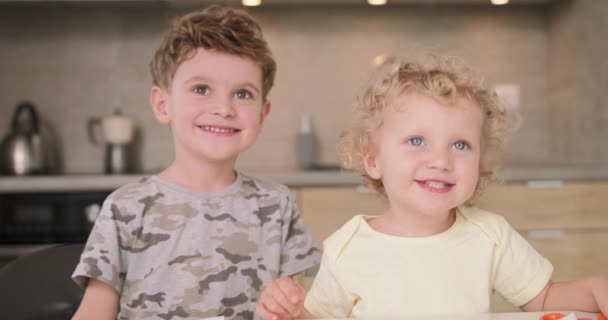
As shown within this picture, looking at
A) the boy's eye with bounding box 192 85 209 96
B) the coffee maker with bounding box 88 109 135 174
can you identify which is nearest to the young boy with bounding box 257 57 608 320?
the boy's eye with bounding box 192 85 209 96

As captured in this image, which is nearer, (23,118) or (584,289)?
(584,289)

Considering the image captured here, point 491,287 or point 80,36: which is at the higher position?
point 80,36

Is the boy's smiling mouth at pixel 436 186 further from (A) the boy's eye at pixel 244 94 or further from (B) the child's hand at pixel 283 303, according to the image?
(A) the boy's eye at pixel 244 94

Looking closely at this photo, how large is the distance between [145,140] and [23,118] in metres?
0.54

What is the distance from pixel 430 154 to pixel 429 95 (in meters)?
0.09

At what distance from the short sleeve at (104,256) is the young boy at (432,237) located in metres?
0.29

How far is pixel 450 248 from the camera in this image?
0.92 m

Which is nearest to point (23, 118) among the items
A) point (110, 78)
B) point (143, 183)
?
point (110, 78)

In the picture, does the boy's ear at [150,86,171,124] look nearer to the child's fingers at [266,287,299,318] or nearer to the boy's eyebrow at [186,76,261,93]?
the boy's eyebrow at [186,76,261,93]

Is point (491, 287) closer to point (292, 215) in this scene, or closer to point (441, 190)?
point (441, 190)

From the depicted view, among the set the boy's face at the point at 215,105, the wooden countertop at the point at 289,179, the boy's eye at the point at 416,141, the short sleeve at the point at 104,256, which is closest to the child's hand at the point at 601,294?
the boy's eye at the point at 416,141

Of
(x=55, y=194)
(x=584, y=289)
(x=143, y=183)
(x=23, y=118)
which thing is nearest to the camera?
(x=584, y=289)

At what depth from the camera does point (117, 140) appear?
290 centimetres

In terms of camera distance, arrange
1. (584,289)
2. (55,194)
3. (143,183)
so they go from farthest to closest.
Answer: (55,194), (143,183), (584,289)
